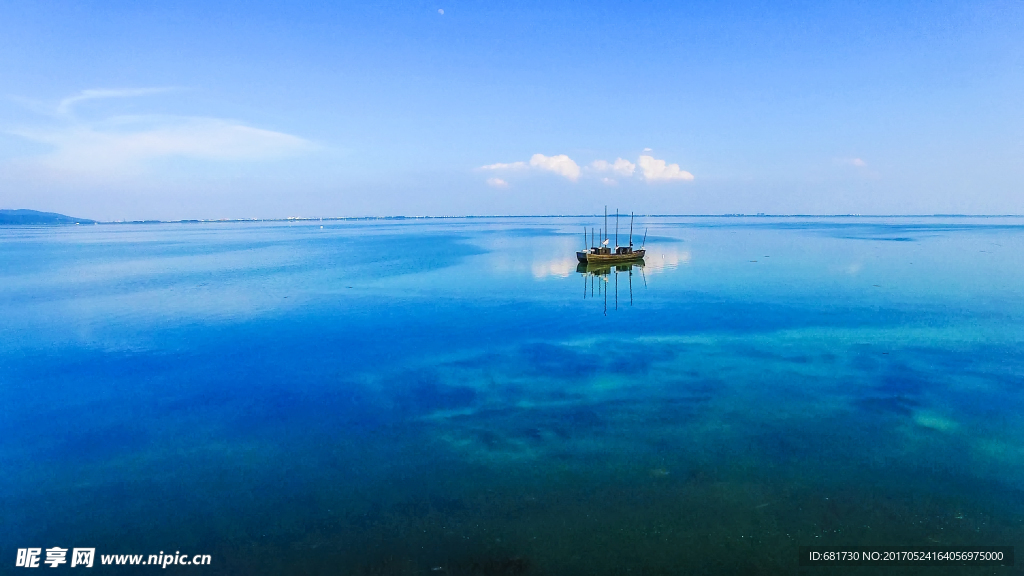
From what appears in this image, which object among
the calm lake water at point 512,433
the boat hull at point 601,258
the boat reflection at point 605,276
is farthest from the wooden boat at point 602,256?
the calm lake water at point 512,433

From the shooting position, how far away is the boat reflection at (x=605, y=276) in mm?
30625

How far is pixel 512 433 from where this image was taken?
12.3m

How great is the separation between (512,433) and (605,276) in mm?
26934

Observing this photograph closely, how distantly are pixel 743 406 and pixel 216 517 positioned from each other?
40.6 ft

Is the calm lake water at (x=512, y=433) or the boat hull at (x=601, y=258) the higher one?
the boat hull at (x=601, y=258)

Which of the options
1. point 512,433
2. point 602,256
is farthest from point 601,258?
point 512,433

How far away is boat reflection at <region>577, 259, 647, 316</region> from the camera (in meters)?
30.6

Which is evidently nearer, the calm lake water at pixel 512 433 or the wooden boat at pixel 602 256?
the calm lake water at pixel 512 433

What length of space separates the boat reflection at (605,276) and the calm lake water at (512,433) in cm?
382

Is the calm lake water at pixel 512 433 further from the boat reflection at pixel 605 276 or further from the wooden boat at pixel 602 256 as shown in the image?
the wooden boat at pixel 602 256

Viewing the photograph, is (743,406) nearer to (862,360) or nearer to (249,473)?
(862,360)

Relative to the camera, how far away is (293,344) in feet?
Answer: 65.8

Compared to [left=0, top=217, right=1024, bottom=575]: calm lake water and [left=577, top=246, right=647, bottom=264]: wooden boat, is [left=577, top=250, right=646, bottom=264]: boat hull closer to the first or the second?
[left=577, top=246, right=647, bottom=264]: wooden boat

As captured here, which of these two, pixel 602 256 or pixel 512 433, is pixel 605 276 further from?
pixel 512 433
